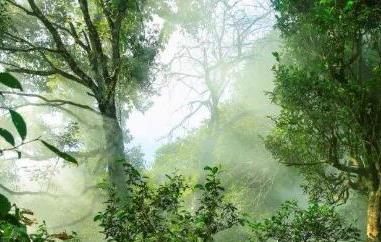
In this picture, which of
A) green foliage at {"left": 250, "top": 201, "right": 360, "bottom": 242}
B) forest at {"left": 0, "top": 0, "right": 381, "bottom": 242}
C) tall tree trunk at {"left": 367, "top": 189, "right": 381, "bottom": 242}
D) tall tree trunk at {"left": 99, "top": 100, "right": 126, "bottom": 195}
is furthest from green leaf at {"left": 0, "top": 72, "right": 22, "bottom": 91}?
tall tree trunk at {"left": 99, "top": 100, "right": 126, "bottom": 195}

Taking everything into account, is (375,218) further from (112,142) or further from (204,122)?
(204,122)

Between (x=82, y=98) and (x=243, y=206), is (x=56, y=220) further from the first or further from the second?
(x=243, y=206)

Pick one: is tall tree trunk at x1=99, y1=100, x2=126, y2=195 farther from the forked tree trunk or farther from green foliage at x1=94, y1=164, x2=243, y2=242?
green foliage at x1=94, y1=164, x2=243, y2=242

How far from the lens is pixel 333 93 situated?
799 cm

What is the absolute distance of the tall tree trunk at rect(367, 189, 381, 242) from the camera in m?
8.74

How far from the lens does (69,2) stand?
14.7m

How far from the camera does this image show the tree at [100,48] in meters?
13.3

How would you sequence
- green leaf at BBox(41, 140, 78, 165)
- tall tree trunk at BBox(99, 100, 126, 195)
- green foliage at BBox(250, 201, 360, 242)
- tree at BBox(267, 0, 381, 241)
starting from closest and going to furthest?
green leaf at BBox(41, 140, 78, 165) < green foliage at BBox(250, 201, 360, 242) < tree at BBox(267, 0, 381, 241) < tall tree trunk at BBox(99, 100, 126, 195)

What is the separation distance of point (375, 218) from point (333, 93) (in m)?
2.63

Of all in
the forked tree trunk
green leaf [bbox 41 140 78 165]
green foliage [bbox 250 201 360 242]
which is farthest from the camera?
the forked tree trunk

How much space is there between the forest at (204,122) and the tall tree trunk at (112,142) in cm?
4

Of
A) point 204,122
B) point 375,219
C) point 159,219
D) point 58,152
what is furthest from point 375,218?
point 204,122

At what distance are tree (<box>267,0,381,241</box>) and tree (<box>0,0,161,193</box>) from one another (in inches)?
217

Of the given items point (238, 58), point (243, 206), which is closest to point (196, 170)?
point (243, 206)
